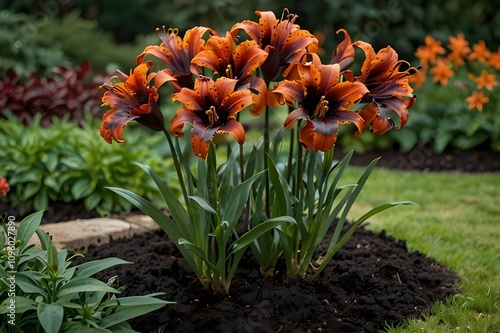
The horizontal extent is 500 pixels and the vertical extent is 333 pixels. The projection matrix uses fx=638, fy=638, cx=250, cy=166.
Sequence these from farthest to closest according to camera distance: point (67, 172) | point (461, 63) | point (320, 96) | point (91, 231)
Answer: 1. point (461, 63)
2. point (67, 172)
3. point (91, 231)
4. point (320, 96)

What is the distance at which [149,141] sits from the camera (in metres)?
5.27

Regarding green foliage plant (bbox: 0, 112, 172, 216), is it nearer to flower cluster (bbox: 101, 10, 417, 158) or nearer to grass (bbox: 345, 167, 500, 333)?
grass (bbox: 345, 167, 500, 333)

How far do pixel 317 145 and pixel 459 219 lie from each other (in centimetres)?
259

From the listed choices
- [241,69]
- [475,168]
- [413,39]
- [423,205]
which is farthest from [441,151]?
[241,69]

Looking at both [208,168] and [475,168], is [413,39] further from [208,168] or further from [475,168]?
[208,168]

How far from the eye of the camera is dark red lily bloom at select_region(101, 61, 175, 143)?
2.48 metres

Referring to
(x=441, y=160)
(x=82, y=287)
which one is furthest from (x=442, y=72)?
(x=82, y=287)

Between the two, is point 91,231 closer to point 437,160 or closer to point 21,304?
point 21,304

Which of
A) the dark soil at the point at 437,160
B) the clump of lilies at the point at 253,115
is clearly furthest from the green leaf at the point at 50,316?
the dark soil at the point at 437,160

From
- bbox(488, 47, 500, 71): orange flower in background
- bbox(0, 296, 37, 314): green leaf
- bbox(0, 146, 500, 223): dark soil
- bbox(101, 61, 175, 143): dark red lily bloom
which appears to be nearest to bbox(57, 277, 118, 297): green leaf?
bbox(0, 296, 37, 314): green leaf

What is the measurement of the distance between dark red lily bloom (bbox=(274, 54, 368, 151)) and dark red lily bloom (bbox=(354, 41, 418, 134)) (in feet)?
0.50

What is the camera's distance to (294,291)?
2.78 metres

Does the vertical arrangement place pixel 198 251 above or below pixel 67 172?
above

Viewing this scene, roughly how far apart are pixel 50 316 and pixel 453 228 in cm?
301
